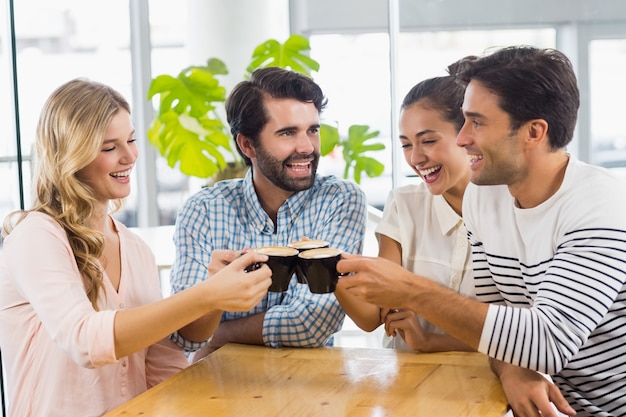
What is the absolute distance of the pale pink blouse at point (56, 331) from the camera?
188 cm

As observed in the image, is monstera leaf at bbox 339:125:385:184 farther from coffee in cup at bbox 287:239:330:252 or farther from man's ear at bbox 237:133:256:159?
coffee in cup at bbox 287:239:330:252

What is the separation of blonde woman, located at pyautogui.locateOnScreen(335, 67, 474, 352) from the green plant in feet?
4.70

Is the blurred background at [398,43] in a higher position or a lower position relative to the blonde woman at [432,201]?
higher

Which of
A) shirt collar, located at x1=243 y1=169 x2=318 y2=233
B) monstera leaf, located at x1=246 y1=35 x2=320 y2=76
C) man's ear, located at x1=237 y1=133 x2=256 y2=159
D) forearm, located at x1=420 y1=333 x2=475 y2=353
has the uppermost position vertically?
monstera leaf, located at x1=246 y1=35 x2=320 y2=76

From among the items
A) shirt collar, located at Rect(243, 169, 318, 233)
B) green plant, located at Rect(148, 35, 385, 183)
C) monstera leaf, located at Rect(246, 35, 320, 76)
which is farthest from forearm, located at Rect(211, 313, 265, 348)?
monstera leaf, located at Rect(246, 35, 320, 76)

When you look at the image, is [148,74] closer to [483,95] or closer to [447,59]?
[447,59]

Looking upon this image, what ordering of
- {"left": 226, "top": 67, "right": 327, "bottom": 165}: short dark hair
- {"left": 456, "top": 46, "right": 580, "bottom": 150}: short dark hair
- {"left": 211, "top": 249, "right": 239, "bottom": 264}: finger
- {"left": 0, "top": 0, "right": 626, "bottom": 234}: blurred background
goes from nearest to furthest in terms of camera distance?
{"left": 456, "top": 46, "right": 580, "bottom": 150}: short dark hair → {"left": 211, "top": 249, "right": 239, "bottom": 264}: finger → {"left": 226, "top": 67, "right": 327, "bottom": 165}: short dark hair → {"left": 0, "top": 0, "right": 626, "bottom": 234}: blurred background

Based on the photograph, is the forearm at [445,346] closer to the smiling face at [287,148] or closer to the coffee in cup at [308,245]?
the coffee in cup at [308,245]

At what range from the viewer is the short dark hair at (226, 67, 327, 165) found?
265cm

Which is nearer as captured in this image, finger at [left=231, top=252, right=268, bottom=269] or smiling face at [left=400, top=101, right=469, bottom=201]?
finger at [left=231, top=252, right=268, bottom=269]

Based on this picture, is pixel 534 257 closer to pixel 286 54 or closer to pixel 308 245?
pixel 308 245

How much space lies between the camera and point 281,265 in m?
1.92

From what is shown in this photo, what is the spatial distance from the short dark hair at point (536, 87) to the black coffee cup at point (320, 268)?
0.52 metres

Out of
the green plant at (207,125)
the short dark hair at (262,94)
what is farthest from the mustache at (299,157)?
the green plant at (207,125)
